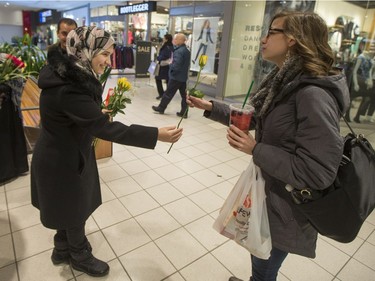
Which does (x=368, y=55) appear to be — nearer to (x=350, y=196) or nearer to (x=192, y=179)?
(x=192, y=179)

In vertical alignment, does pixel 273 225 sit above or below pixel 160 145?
above

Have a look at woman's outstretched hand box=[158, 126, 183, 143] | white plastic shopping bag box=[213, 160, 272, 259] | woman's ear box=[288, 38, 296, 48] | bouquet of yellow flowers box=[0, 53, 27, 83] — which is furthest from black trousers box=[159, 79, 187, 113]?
woman's ear box=[288, 38, 296, 48]

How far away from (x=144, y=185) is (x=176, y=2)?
7018 mm

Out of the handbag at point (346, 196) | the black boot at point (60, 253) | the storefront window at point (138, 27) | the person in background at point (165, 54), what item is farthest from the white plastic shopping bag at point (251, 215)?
the storefront window at point (138, 27)

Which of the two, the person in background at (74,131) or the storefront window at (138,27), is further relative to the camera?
the storefront window at (138,27)

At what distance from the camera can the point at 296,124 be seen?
0.99 m

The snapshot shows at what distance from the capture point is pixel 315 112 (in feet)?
2.93

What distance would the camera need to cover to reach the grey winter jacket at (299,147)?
89 centimetres

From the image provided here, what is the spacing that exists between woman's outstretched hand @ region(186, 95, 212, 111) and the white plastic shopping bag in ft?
1.55

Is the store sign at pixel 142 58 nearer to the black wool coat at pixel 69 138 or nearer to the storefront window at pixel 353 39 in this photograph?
the storefront window at pixel 353 39

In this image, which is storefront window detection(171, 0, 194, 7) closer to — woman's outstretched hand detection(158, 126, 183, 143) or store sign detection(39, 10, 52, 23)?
woman's outstretched hand detection(158, 126, 183, 143)

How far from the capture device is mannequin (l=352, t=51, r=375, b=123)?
4996 millimetres

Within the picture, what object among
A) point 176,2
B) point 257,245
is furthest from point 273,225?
point 176,2

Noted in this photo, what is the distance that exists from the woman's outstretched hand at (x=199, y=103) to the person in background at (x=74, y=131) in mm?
259
